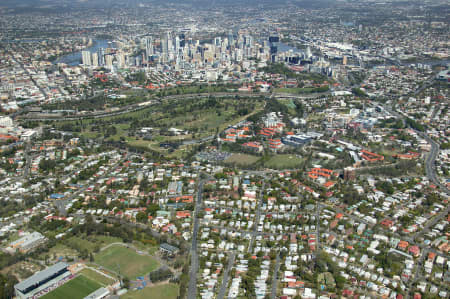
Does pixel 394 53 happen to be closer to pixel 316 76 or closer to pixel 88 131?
pixel 316 76

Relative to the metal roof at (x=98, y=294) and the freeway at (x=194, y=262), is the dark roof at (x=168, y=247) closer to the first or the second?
the freeway at (x=194, y=262)

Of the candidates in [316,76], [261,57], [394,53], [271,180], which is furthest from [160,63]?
[271,180]

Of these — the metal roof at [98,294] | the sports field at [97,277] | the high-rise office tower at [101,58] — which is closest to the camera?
the metal roof at [98,294]

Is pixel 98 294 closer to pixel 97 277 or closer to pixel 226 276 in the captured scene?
pixel 97 277

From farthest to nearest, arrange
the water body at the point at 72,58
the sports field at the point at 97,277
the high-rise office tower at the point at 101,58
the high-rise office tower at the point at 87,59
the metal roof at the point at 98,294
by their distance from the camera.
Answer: the water body at the point at 72,58
the high-rise office tower at the point at 101,58
the high-rise office tower at the point at 87,59
the sports field at the point at 97,277
the metal roof at the point at 98,294

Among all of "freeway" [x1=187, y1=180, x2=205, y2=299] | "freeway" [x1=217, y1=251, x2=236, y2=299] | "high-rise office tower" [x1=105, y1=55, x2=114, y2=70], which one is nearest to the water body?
"high-rise office tower" [x1=105, y1=55, x2=114, y2=70]

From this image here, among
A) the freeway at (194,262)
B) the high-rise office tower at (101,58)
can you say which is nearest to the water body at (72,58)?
the high-rise office tower at (101,58)

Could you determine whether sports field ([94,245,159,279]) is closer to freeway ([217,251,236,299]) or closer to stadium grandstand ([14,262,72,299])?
stadium grandstand ([14,262,72,299])
